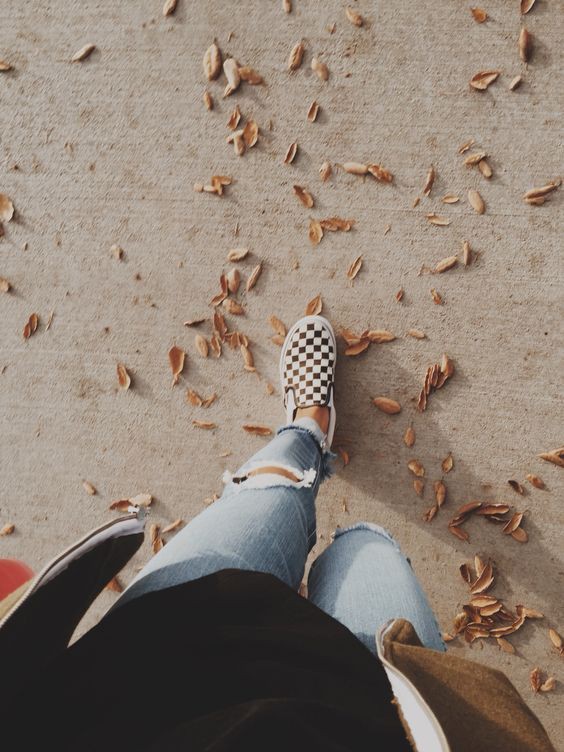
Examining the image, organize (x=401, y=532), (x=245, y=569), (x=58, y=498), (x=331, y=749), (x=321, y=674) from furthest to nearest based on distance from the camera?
(x=58, y=498), (x=401, y=532), (x=245, y=569), (x=321, y=674), (x=331, y=749)

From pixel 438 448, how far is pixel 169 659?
1.14 metres

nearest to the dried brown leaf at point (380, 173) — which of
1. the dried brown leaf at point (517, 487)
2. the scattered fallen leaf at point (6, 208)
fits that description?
the dried brown leaf at point (517, 487)

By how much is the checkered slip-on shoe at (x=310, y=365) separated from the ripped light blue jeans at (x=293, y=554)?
192 millimetres

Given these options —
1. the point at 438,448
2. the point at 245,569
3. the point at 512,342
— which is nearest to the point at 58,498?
the point at 245,569

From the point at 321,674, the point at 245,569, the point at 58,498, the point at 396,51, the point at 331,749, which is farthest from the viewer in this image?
the point at 58,498

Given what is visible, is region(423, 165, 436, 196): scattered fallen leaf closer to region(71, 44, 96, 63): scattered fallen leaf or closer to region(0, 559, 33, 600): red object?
region(71, 44, 96, 63): scattered fallen leaf

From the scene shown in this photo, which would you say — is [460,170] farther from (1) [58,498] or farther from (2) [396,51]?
(1) [58,498]

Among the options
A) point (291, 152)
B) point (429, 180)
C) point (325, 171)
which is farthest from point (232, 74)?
point (429, 180)

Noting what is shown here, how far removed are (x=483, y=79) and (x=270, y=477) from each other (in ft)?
4.44

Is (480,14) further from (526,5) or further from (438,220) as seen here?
(438,220)

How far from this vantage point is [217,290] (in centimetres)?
180

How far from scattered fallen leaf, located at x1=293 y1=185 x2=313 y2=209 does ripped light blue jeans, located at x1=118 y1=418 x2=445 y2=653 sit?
774 mm

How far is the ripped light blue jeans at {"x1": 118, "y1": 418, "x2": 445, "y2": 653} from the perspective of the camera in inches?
44.3

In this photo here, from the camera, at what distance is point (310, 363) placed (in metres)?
1.70
